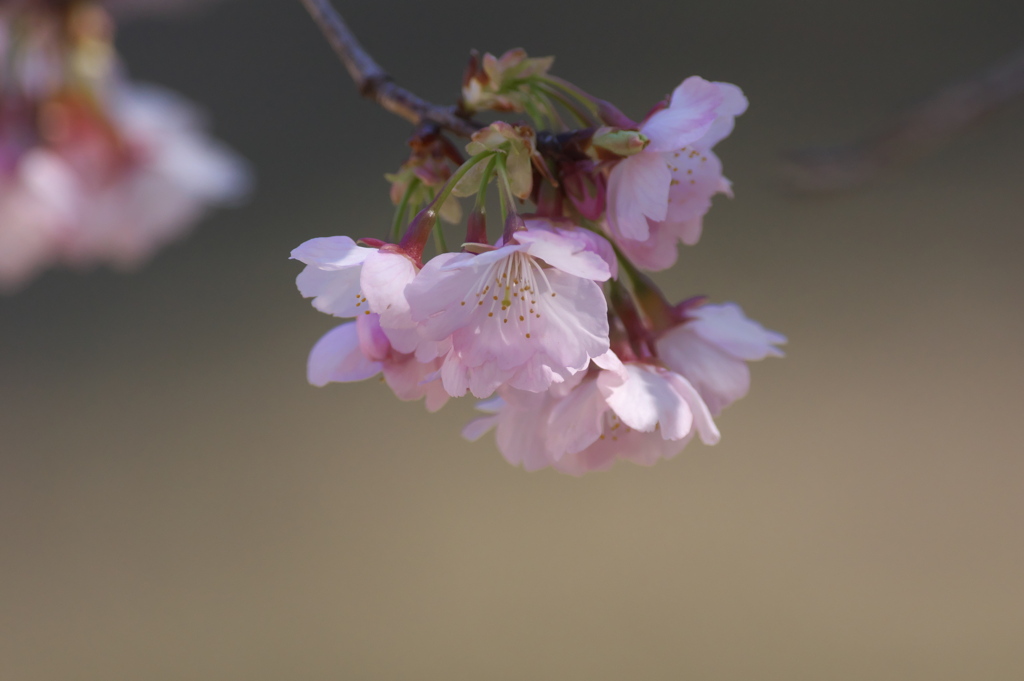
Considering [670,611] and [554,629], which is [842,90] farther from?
[554,629]

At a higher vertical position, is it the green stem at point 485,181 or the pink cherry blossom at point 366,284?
the green stem at point 485,181

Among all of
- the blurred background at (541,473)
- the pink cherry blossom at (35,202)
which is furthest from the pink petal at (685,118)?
the blurred background at (541,473)

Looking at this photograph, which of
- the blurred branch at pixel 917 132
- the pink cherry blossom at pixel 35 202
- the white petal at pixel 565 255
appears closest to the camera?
the white petal at pixel 565 255

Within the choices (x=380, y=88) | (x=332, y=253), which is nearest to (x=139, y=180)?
(x=380, y=88)

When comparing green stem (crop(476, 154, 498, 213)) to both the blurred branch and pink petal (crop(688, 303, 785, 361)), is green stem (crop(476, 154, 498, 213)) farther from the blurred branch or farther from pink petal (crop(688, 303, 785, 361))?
the blurred branch

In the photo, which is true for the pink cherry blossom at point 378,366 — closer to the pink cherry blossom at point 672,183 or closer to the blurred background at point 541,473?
the pink cherry blossom at point 672,183

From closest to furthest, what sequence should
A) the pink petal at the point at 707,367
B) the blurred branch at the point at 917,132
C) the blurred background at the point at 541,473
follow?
the pink petal at the point at 707,367 < the blurred branch at the point at 917,132 < the blurred background at the point at 541,473

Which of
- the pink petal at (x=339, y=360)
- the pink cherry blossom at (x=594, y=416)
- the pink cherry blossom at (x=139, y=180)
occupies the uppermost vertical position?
the pink cherry blossom at (x=139, y=180)
